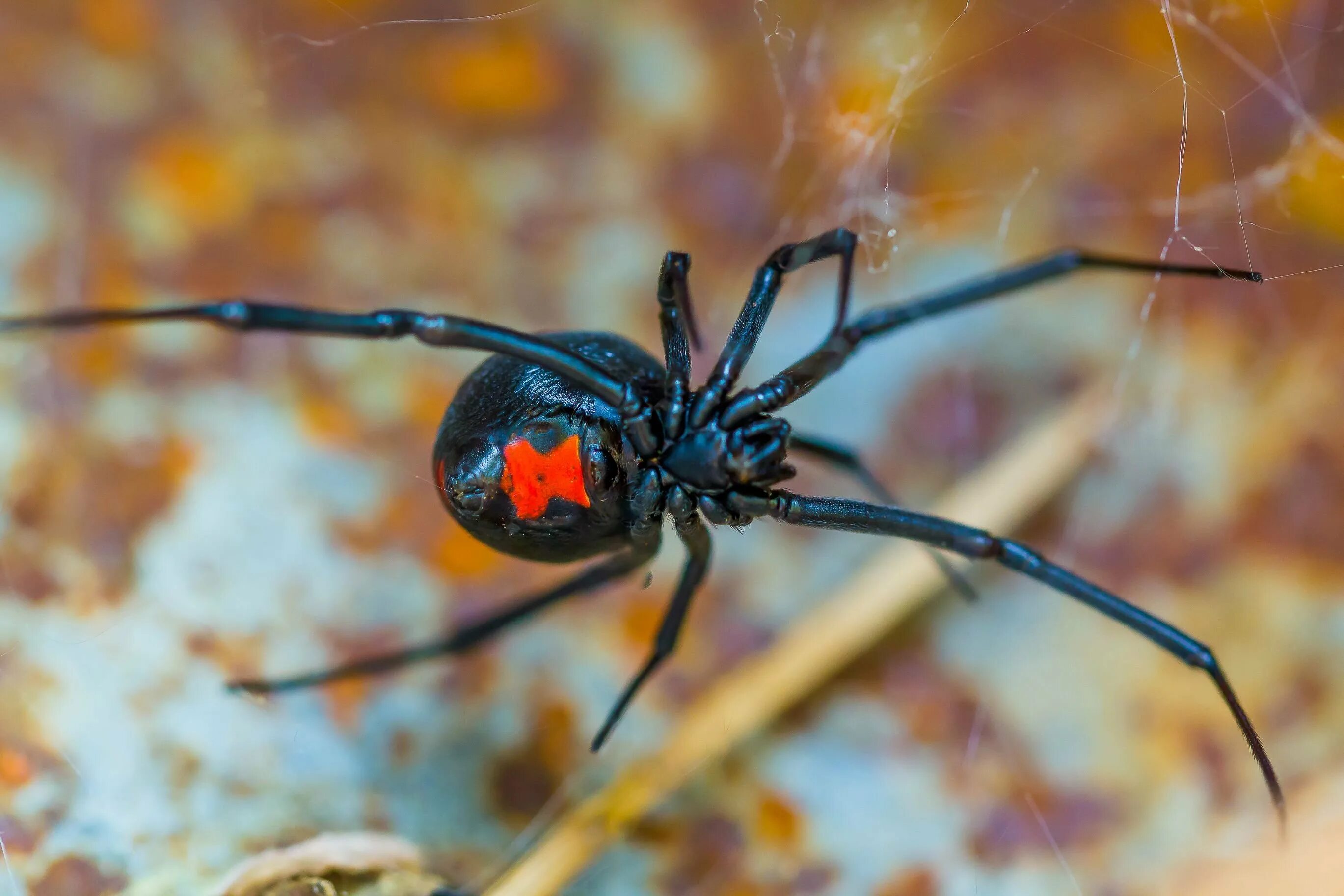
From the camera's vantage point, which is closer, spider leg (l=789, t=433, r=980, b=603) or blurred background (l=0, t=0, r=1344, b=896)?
blurred background (l=0, t=0, r=1344, b=896)

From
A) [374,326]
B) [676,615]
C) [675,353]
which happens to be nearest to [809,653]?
[676,615]

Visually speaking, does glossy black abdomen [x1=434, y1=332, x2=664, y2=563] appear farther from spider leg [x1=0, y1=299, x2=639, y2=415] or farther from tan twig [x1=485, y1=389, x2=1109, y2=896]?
tan twig [x1=485, y1=389, x2=1109, y2=896]

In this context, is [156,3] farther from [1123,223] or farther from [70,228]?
[1123,223]

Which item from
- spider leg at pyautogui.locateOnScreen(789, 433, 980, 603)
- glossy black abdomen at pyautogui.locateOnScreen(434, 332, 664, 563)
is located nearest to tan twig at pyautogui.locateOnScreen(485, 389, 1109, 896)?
spider leg at pyautogui.locateOnScreen(789, 433, 980, 603)

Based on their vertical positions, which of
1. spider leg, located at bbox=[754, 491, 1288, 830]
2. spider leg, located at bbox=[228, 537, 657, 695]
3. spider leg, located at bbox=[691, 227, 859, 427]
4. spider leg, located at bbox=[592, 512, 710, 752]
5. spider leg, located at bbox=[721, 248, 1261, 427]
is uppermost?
spider leg, located at bbox=[691, 227, 859, 427]

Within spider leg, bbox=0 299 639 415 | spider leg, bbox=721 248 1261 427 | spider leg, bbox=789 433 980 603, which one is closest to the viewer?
spider leg, bbox=0 299 639 415

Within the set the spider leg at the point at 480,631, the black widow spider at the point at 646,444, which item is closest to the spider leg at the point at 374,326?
the black widow spider at the point at 646,444

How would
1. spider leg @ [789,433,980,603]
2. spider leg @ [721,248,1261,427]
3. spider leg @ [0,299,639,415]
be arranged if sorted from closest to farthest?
spider leg @ [0,299,639,415], spider leg @ [721,248,1261,427], spider leg @ [789,433,980,603]
